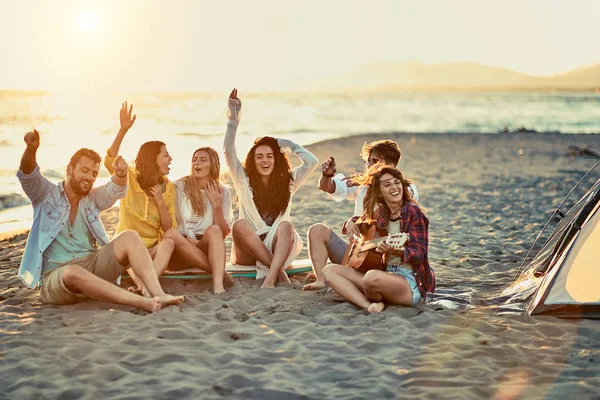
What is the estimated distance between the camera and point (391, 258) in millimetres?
5672

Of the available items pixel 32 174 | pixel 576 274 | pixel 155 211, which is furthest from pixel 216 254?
pixel 576 274

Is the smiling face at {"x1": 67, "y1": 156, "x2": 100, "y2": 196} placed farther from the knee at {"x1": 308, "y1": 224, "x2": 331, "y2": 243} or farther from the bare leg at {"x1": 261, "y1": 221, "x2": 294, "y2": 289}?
the knee at {"x1": 308, "y1": 224, "x2": 331, "y2": 243}

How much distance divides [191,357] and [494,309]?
2.42 m

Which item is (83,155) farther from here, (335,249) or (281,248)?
(335,249)

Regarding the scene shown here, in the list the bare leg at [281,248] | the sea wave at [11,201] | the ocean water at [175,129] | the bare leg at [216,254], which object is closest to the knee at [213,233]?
the bare leg at [216,254]

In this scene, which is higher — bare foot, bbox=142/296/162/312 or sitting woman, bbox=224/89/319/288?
sitting woman, bbox=224/89/319/288

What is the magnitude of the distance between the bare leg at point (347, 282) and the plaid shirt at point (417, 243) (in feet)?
1.37

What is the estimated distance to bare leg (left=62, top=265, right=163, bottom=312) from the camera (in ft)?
17.8

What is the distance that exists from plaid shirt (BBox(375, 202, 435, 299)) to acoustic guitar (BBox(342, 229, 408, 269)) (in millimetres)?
63

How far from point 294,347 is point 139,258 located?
1.48 metres

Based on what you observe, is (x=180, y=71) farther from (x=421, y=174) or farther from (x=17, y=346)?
(x=17, y=346)

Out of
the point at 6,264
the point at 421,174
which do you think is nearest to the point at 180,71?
the point at 421,174

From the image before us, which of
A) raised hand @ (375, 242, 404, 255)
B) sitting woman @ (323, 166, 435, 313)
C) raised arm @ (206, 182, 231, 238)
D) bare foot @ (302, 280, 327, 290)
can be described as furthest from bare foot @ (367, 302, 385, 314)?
raised arm @ (206, 182, 231, 238)

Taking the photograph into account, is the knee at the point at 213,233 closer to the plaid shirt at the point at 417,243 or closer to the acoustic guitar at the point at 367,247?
the acoustic guitar at the point at 367,247
